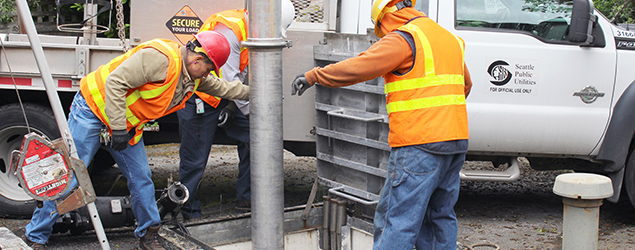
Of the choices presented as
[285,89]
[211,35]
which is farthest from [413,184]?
[285,89]

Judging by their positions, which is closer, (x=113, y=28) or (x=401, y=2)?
(x=401, y=2)

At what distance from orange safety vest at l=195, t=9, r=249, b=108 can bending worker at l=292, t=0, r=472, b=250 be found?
1429 mm

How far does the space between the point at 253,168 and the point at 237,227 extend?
190cm

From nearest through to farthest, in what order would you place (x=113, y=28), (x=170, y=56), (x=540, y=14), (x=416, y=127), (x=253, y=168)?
1. (x=253, y=168)
2. (x=416, y=127)
3. (x=170, y=56)
4. (x=540, y=14)
5. (x=113, y=28)

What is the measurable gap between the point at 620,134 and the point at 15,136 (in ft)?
16.1

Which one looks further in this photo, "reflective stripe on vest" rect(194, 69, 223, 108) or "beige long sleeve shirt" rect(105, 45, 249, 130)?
"reflective stripe on vest" rect(194, 69, 223, 108)

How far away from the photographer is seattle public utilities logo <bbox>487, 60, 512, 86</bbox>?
5.02 meters

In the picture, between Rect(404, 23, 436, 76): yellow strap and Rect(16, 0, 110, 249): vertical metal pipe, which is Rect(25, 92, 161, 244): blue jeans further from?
Rect(404, 23, 436, 76): yellow strap

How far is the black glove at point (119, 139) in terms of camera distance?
12.3 ft

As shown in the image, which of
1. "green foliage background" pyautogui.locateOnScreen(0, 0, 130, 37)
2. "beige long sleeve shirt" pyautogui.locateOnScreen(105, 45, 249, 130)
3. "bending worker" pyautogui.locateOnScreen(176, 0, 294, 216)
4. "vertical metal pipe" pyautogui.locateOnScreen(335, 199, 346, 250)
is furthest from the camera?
"green foliage background" pyautogui.locateOnScreen(0, 0, 130, 37)

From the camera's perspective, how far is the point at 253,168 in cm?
260

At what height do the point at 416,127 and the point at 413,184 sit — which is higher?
the point at 416,127

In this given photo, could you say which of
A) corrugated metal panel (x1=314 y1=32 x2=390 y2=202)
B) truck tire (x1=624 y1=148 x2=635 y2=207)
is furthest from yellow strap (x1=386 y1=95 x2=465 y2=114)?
truck tire (x1=624 y1=148 x2=635 y2=207)

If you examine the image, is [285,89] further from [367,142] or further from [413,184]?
[413,184]
